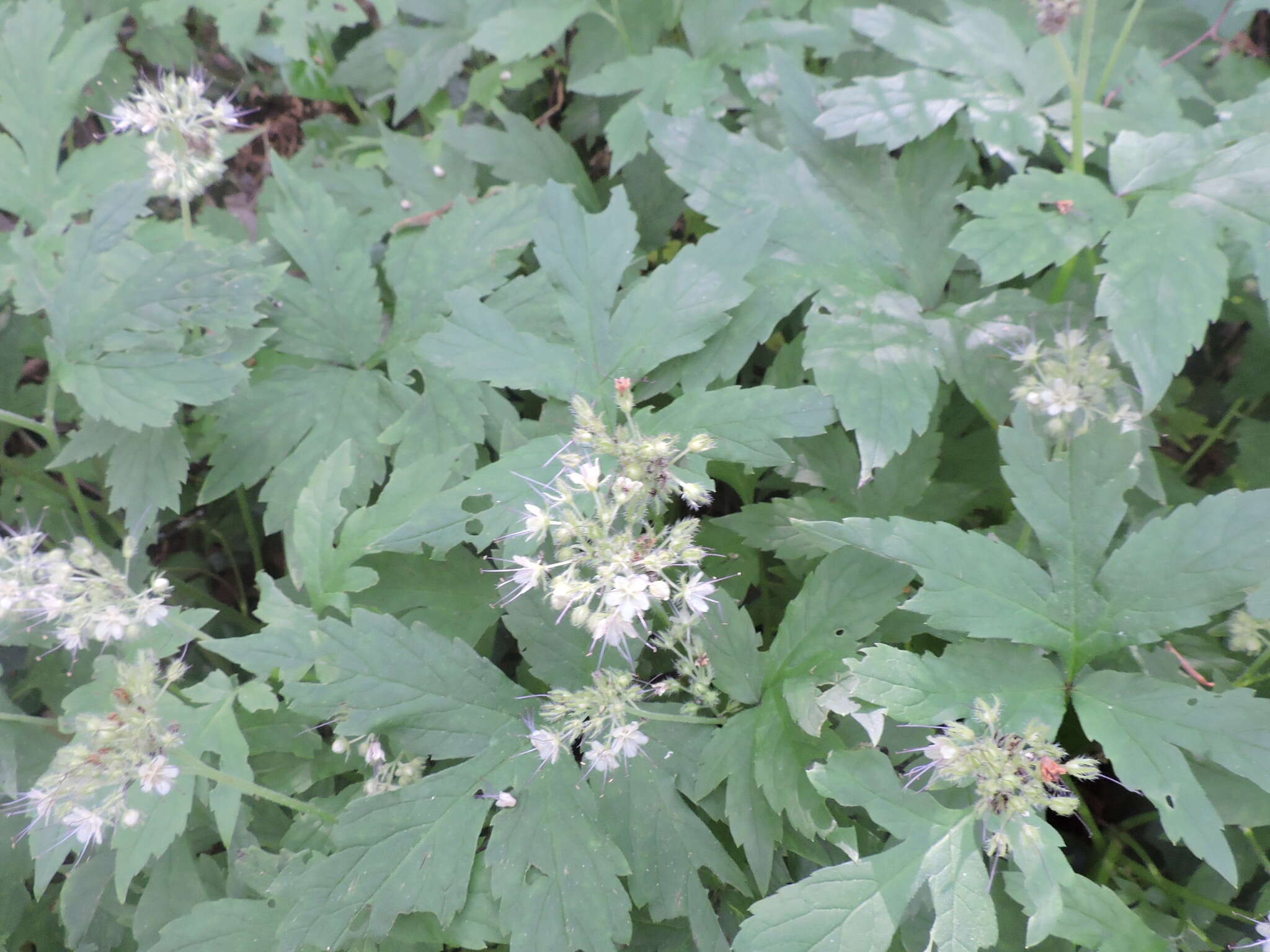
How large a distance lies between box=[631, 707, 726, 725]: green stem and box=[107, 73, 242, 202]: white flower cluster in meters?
1.93

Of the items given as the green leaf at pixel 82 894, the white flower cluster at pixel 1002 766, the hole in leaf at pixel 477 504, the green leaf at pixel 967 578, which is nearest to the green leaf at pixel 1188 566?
the green leaf at pixel 967 578

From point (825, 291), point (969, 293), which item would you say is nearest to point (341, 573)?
point (825, 291)

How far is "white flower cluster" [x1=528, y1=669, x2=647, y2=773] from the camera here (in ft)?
5.02

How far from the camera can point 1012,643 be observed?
174 cm

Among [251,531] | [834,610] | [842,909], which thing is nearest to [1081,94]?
[834,610]

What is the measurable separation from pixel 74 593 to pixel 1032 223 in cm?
237

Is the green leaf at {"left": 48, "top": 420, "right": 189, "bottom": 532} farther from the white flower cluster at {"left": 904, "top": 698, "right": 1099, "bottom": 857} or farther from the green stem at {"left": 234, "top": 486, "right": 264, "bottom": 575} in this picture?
the white flower cluster at {"left": 904, "top": 698, "right": 1099, "bottom": 857}

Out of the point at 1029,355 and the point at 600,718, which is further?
the point at 1029,355

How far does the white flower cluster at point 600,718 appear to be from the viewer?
60.2 inches

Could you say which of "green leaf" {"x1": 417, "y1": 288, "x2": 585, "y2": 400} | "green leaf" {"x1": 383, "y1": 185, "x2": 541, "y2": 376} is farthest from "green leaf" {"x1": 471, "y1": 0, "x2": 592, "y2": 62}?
"green leaf" {"x1": 417, "y1": 288, "x2": 585, "y2": 400}

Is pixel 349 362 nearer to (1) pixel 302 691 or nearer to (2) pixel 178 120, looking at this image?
(2) pixel 178 120

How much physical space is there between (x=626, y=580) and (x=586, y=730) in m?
0.37

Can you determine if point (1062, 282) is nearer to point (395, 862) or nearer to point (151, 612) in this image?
point (395, 862)

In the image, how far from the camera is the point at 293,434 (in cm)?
238
